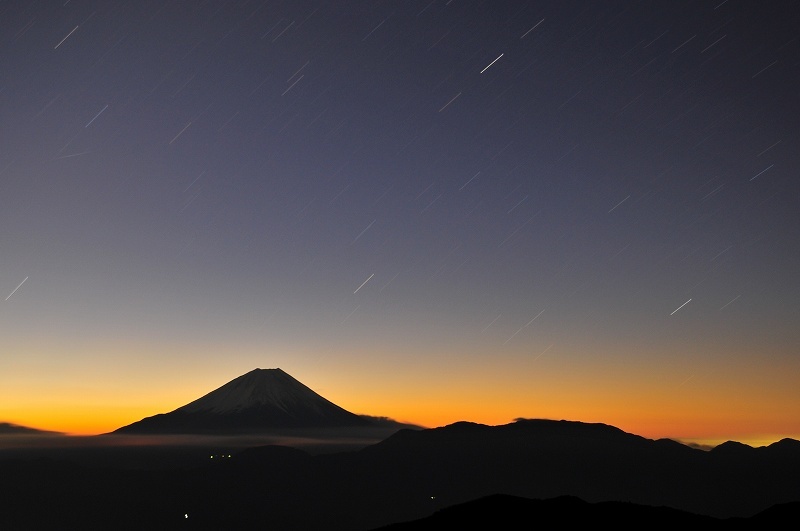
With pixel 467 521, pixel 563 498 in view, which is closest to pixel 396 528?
pixel 467 521

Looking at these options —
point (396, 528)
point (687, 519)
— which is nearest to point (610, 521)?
point (687, 519)

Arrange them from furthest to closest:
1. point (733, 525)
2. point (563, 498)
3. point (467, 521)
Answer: point (563, 498) < point (467, 521) < point (733, 525)

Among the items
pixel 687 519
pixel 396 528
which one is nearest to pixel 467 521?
pixel 396 528

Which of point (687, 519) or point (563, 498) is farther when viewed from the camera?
point (563, 498)

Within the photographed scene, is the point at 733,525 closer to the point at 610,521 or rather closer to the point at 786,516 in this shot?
the point at 786,516

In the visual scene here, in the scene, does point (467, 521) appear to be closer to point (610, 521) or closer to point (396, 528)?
point (396, 528)

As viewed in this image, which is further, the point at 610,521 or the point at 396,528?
the point at 396,528

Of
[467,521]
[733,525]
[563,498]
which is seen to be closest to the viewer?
[733,525]
